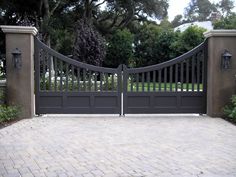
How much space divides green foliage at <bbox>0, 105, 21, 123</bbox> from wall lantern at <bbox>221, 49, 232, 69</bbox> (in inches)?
217

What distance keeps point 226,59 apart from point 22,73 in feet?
17.7

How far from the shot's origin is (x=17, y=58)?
9.91 m

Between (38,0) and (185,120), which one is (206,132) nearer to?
(185,120)

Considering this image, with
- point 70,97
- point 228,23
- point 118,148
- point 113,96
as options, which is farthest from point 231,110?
point 228,23

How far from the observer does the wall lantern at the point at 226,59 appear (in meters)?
10.4

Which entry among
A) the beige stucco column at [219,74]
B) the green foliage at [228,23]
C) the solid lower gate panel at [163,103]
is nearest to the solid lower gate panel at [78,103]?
the solid lower gate panel at [163,103]

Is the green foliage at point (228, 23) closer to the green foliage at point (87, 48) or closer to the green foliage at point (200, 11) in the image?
the green foliage at point (87, 48)

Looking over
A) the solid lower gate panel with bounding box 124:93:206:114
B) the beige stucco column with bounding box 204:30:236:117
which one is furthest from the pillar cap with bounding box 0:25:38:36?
the beige stucco column with bounding box 204:30:236:117

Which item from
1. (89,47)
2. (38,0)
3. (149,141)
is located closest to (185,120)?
(149,141)

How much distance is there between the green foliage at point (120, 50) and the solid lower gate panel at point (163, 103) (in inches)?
868

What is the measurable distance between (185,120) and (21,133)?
13.9 feet

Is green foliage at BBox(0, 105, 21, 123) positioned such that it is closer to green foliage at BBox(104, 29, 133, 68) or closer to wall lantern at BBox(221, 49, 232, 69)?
wall lantern at BBox(221, 49, 232, 69)

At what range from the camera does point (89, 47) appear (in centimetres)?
2512

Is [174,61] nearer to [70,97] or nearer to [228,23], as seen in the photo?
[70,97]
